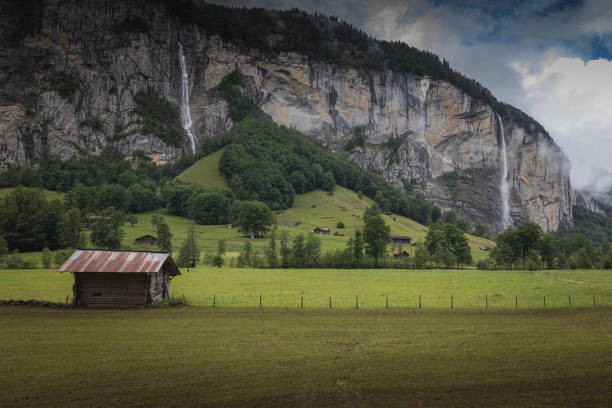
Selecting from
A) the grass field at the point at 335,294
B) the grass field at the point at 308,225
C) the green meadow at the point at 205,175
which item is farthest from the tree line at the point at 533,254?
the green meadow at the point at 205,175

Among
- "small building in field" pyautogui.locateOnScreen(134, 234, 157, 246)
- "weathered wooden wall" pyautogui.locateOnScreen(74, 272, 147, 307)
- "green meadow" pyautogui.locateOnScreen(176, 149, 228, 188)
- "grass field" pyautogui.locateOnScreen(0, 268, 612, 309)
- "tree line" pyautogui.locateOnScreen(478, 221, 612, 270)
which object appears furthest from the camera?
"green meadow" pyautogui.locateOnScreen(176, 149, 228, 188)

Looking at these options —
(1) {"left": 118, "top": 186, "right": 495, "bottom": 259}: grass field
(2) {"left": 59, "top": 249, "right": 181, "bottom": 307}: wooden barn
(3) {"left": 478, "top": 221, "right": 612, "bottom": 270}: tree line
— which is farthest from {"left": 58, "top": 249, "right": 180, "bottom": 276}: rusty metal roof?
(3) {"left": 478, "top": 221, "right": 612, "bottom": 270}: tree line

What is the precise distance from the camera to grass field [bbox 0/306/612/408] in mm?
11398

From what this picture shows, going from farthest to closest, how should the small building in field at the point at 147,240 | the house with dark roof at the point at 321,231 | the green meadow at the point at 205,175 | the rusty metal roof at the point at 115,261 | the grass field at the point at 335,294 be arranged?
the green meadow at the point at 205,175
the house with dark roof at the point at 321,231
the small building in field at the point at 147,240
the grass field at the point at 335,294
the rusty metal roof at the point at 115,261

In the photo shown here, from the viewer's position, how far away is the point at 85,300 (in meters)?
27.8

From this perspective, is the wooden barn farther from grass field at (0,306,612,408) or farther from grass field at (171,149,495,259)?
grass field at (171,149,495,259)

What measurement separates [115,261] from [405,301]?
2354 centimetres

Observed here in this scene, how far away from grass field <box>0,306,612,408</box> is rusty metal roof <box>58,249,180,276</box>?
4.81 meters

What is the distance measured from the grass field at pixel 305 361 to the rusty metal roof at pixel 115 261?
15.8 feet

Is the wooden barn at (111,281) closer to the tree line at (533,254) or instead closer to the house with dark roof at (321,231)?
the tree line at (533,254)

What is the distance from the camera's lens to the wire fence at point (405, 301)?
28188 millimetres

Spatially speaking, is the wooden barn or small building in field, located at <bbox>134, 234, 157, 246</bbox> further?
small building in field, located at <bbox>134, 234, 157, 246</bbox>

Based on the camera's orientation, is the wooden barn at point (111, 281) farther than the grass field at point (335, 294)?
No

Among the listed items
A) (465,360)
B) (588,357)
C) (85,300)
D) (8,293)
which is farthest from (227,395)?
(8,293)
